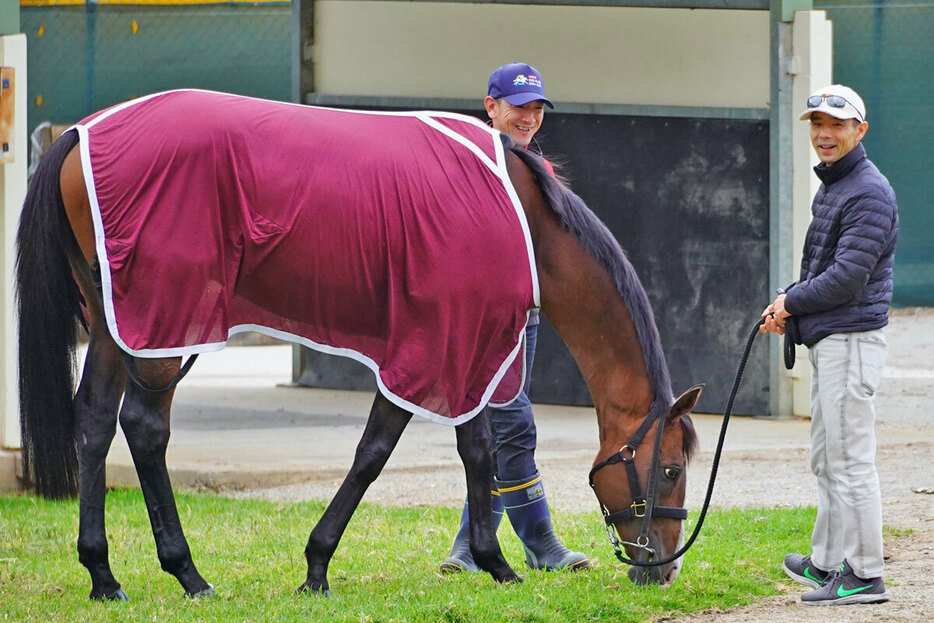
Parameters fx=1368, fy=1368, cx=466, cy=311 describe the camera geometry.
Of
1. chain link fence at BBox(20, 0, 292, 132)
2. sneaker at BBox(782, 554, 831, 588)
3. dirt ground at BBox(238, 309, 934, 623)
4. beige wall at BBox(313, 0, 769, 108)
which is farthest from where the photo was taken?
chain link fence at BBox(20, 0, 292, 132)

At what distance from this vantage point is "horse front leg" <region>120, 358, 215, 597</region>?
469 cm

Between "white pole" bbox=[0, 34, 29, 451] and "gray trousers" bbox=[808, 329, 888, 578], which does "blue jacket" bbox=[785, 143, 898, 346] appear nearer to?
"gray trousers" bbox=[808, 329, 888, 578]

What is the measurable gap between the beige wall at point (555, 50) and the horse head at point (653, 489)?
15.2 ft

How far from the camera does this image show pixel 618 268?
4.79 metres

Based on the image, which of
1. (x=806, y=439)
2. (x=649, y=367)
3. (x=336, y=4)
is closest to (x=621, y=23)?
(x=336, y=4)

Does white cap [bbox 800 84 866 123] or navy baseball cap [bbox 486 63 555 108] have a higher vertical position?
navy baseball cap [bbox 486 63 555 108]

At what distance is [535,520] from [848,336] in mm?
1374

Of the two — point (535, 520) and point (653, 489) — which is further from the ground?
point (653, 489)

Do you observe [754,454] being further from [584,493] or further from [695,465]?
[584,493]

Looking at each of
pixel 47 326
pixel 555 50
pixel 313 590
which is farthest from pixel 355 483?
pixel 555 50

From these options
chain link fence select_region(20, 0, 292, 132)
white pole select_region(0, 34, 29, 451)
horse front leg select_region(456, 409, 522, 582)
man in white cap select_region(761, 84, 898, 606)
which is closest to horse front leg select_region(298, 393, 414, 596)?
horse front leg select_region(456, 409, 522, 582)

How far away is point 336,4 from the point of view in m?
10.3

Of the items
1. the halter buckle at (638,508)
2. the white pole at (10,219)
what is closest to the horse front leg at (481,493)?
the halter buckle at (638,508)

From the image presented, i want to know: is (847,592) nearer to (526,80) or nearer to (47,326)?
(526,80)
